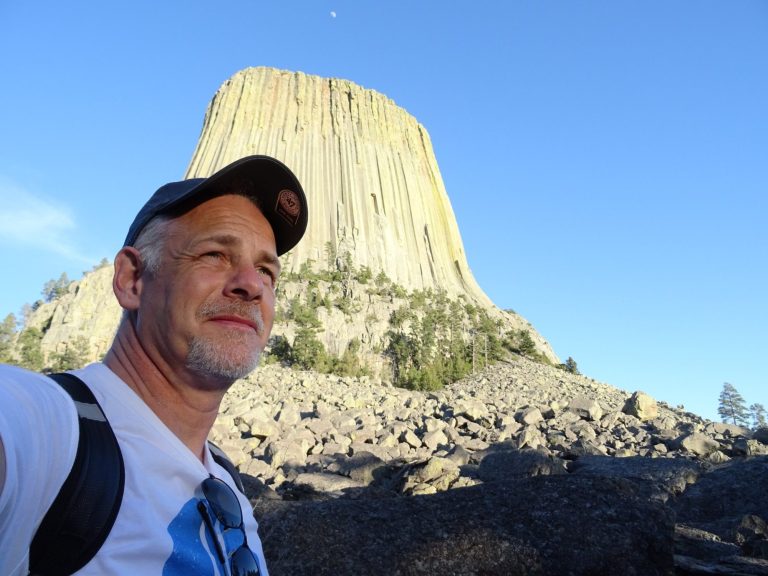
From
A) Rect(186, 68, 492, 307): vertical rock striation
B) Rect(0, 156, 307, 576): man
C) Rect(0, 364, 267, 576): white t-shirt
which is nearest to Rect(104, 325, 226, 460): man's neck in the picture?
Rect(0, 156, 307, 576): man

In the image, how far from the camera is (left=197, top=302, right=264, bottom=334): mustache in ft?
4.76

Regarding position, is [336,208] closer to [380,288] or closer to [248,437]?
[380,288]

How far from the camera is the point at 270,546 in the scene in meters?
2.60

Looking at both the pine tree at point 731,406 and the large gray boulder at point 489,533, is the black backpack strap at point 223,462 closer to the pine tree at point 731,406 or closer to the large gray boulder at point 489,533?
the large gray boulder at point 489,533

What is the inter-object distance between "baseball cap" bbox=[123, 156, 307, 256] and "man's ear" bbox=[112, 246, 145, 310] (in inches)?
2.7

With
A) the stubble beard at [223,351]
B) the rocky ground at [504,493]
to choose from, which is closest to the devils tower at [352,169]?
the rocky ground at [504,493]

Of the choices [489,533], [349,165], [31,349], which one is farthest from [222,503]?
[349,165]

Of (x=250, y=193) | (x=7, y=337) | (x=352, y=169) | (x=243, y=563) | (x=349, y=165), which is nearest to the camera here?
(x=243, y=563)

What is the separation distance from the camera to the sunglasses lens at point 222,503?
121 cm

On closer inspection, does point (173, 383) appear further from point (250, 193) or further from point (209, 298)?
point (250, 193)

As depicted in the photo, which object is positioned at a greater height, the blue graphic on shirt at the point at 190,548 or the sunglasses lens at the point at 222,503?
the sunglasses lens at the point at 222,503

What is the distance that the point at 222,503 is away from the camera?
1.24 metres

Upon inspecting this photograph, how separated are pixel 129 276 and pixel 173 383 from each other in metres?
0.37

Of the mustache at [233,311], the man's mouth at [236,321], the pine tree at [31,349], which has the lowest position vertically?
the man's mouth at [236,321]
